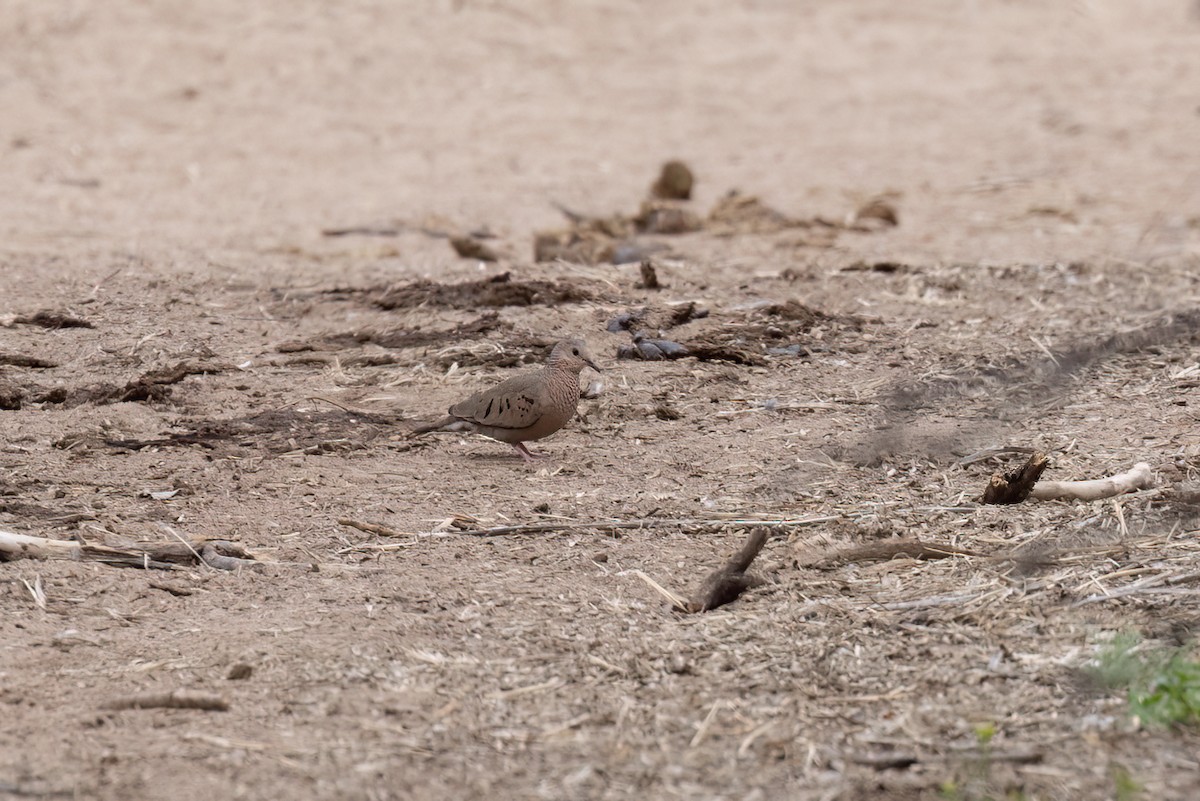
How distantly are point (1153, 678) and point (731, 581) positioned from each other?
1184mm

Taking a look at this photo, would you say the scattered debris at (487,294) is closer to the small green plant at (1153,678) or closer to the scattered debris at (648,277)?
the scattered debris at (648,277)

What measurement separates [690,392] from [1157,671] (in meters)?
3.08

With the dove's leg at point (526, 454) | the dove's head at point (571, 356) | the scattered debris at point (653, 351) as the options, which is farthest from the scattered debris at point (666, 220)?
the dove's leg at point (526, 454)

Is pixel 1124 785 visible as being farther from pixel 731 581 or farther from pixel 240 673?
pixel 240 673

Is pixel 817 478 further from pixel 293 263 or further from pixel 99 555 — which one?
pixel 293 263

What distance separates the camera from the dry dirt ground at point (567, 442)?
3.31 metres

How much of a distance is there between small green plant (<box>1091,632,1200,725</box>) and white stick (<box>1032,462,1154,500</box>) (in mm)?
1083

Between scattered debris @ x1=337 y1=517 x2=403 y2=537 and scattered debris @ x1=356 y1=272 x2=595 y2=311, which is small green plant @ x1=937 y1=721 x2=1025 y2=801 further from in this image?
scattered debris @ x1=356 y1=272 x2=595 y2=311

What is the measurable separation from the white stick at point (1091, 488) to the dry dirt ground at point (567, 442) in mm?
100

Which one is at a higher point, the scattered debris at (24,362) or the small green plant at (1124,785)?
the small green plant at (1124,785)

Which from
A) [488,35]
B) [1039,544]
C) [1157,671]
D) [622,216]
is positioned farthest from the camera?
[488,35]

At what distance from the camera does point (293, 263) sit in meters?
8.69

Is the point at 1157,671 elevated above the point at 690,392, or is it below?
above

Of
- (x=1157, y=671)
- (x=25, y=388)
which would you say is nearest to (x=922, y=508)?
(x=1157, y=671)
